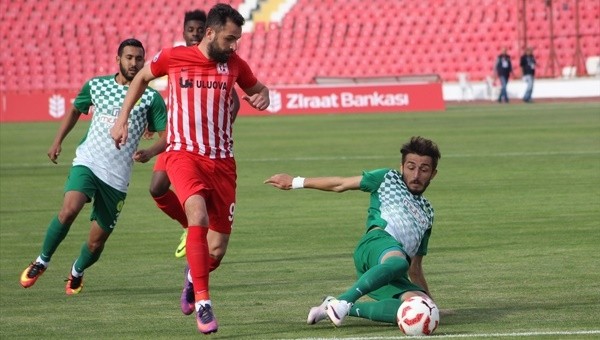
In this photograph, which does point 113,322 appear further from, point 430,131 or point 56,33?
point 56,33

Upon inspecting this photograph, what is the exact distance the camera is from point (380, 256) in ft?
26.7

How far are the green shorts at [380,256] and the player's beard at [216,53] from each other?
151cm

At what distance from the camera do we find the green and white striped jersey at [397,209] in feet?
27.4

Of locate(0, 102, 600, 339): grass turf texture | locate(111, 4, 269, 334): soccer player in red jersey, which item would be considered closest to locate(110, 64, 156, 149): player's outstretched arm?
locate(111, 4, 269, 334): soccer player in red jersey

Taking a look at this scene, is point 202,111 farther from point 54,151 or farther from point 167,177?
point 54,151

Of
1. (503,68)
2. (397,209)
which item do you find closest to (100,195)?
(397,209)

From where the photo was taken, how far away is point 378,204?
333 inches

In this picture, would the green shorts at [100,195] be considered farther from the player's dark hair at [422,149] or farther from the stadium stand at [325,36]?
the stadium stand at [325,36]

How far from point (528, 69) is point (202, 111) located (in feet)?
119

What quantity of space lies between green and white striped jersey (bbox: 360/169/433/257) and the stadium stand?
39469mm

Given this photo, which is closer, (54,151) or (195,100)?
(195,100)

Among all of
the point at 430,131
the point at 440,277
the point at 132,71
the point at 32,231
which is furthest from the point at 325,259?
the point at 430,131

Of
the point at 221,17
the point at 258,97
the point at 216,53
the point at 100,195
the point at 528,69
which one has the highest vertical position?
the point at 221,17

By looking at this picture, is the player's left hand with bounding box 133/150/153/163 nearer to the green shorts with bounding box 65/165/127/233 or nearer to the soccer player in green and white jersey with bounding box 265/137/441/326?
the green shorts with bounding box 65/165/127/233
